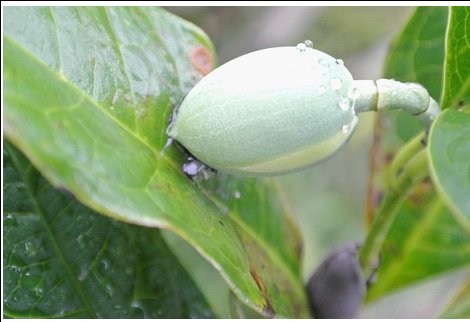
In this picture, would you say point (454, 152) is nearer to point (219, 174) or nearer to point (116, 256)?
point (219, 174)

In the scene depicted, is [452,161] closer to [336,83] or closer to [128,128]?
[336,83]

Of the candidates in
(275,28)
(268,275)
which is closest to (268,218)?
(268,275)

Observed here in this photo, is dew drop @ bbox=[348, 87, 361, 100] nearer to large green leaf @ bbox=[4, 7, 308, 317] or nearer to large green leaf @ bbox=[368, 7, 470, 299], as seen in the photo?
large green leaf @ bbox=[4, 7, 308, 317]

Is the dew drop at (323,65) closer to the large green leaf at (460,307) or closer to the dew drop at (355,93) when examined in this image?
the dew drop at (355,93)

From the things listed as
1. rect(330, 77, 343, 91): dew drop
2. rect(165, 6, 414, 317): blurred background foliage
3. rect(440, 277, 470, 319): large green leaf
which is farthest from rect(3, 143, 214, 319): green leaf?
rect(165, 6, 414, 317): blurred background foliage

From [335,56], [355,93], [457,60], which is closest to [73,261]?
[355,93]
